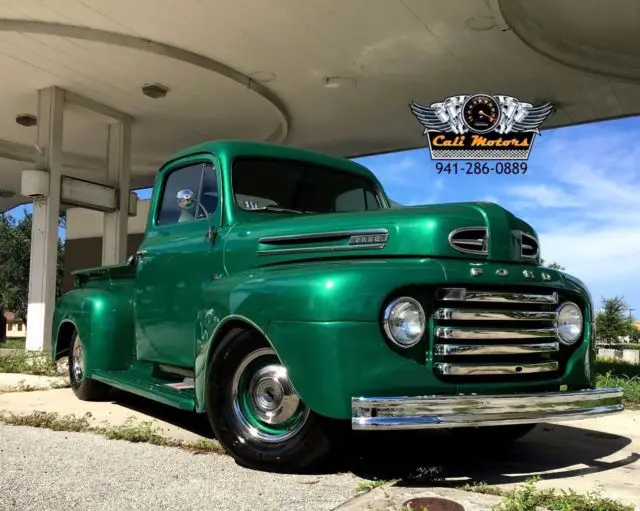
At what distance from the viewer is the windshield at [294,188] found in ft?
14.7

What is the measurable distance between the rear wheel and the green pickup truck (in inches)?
55.3

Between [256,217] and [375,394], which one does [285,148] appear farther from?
[375,394]

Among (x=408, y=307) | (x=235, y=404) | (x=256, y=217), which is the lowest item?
(x=235, y=404)

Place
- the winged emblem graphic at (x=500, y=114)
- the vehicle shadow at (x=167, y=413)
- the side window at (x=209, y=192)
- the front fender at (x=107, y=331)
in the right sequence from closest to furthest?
the side window at (x=209, y=192) → the vehicle shadow at (x=167, y=413) → the front fender at (x=107, y=331) → the winged emblem graphic at (x=500, y=114)

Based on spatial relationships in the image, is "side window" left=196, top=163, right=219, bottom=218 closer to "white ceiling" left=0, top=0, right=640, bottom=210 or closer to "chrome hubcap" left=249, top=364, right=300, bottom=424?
"chrome hubcap" left=249, top=364, right=300, bottom=424

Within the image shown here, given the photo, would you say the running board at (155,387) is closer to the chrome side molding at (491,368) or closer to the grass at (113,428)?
the grass at (113,428)

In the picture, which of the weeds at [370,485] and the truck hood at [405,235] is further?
the truck hood at [405,235]

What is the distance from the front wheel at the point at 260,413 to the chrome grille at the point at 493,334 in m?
0.75

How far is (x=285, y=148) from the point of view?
15.9 feet

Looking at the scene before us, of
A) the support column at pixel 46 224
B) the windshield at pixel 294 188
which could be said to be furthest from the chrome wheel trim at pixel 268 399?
the support column at pixel 46 224

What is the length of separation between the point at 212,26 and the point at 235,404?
8741 mm

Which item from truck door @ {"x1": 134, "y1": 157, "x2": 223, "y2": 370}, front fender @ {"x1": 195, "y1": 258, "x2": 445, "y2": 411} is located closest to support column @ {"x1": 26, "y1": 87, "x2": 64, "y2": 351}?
truck door @ {"x1": 134, "y1": 157, "x2": 223, "y2": 370}

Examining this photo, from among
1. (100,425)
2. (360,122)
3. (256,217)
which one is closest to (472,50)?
(360,122)

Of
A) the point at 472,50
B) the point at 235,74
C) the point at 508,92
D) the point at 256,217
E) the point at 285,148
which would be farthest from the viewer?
the point at 508,92
